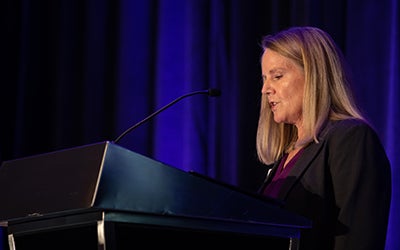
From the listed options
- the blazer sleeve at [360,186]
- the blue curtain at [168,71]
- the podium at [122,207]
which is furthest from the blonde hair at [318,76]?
the blue curtain at [168,71]

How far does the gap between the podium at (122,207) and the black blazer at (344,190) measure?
0.89ft

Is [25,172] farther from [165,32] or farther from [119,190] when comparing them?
[165,32]

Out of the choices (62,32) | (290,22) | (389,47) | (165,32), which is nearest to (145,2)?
(165,32)

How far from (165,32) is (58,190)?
2262 mm

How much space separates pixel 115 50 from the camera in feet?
11.5

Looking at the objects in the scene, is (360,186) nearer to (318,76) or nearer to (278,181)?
(278,181)

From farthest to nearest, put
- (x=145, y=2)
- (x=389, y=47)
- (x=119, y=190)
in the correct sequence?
(x=145, y=2)
(x=389, y=47)
(x=119, y=190)

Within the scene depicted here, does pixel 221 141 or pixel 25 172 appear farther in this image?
pixel 221 141

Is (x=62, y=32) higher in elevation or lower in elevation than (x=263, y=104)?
higher

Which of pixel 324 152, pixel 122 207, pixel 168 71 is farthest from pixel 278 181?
pixel 168 71

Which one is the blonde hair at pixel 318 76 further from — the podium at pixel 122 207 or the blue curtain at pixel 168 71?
the blue curtain at pixel 168 71

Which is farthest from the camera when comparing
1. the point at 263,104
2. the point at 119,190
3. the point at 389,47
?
the point at 389,47

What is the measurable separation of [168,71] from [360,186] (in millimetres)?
1846

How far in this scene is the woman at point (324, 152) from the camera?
5.21 ft
